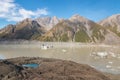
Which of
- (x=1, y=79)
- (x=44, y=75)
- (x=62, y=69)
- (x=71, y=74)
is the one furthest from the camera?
(x=62, y=69)

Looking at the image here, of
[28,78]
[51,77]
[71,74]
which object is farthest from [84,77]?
[28,78]

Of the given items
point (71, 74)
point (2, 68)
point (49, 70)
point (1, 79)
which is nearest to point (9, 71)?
point (2, 68)

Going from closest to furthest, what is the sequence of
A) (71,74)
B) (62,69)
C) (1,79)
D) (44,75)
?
(1,79) < (44,75) < (71,74) < (62,69)

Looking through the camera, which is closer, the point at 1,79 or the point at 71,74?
the point at 1,79

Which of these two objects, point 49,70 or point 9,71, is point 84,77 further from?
point 9,71

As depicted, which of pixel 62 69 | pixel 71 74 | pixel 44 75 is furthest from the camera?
pixel 62 69

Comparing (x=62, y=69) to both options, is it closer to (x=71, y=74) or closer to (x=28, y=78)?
(x=71, y=74)

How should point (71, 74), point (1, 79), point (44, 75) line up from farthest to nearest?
point (71, 74) → point (44, 75) → point (1, 79)

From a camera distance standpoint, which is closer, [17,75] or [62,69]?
[17,75]

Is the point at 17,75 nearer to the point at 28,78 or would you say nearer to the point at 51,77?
the point at 28,78
